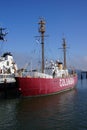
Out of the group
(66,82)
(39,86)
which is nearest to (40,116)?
(39,86)

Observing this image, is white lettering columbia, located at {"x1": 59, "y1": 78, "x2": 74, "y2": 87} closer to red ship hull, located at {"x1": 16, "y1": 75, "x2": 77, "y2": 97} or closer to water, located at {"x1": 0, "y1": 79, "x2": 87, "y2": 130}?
red ship hull, located at {"x1": 16, "y1": 75, "x2": 77, "y2": 97}

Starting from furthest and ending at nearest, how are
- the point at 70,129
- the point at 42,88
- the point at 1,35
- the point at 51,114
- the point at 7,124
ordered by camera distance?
the point at 1,35 < the point at 42,88 < the point at 51,114 < the point at 7,124 < the point at 70,129

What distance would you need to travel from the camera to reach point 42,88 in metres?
43.9

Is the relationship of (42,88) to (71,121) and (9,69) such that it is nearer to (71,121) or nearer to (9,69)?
(9,69)

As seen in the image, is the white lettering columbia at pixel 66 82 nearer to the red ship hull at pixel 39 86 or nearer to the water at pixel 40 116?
the red ship hull at pixel 39 86

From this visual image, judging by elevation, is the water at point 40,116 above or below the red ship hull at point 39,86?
below

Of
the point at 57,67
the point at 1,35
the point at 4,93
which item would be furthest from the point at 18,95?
the point at 57,67

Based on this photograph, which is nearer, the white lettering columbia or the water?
the water

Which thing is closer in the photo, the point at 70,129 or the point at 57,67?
the point at 70,129

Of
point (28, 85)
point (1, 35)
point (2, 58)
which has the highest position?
point (1, 35)

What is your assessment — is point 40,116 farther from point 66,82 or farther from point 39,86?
A: point 66,82

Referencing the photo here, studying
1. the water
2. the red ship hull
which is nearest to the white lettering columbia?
the red ship hull

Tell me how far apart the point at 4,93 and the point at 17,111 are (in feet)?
33.8

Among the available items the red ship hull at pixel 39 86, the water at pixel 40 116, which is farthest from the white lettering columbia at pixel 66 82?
the water at pixel 40 116
